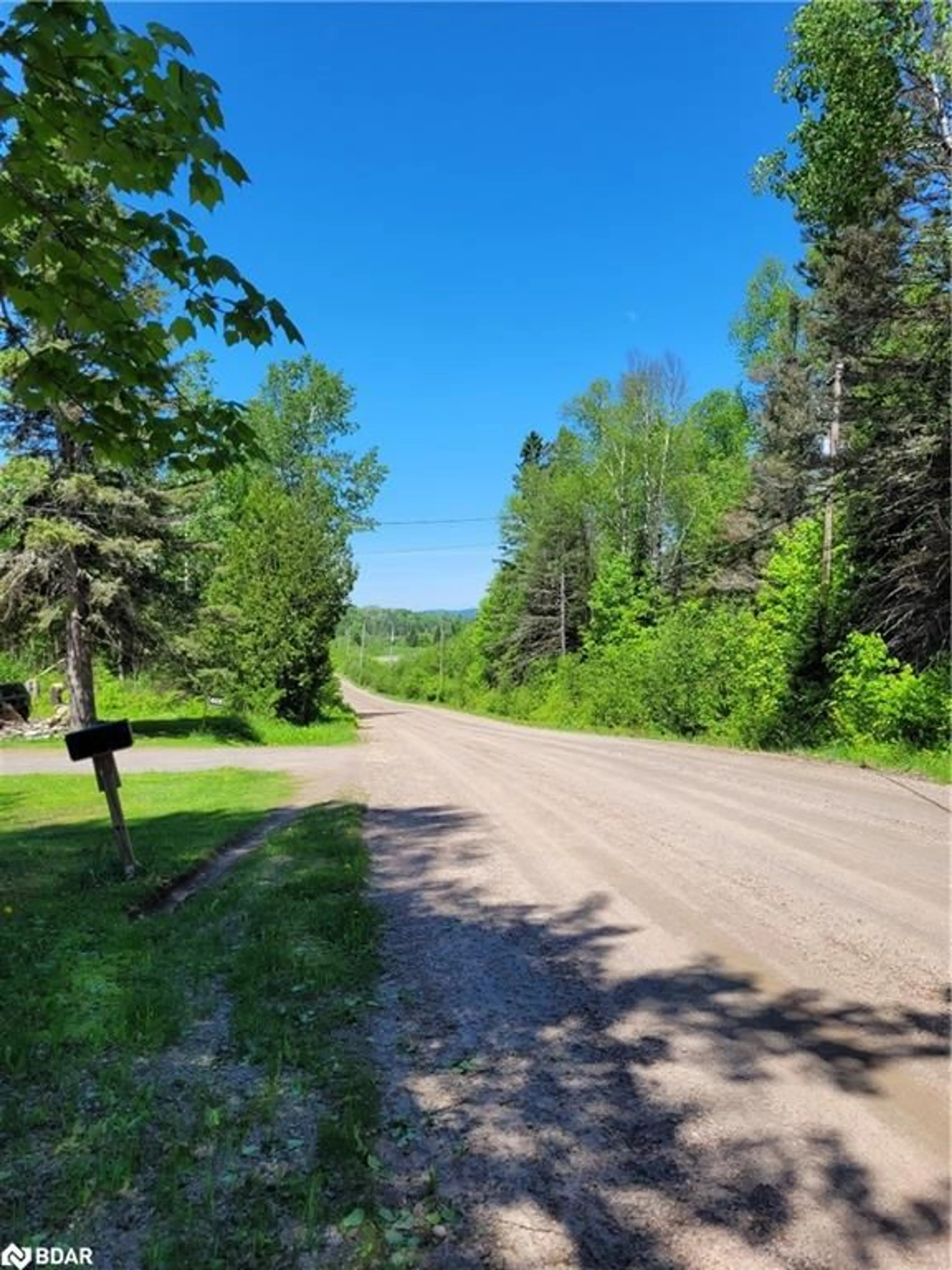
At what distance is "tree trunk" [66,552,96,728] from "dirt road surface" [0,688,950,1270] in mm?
13946

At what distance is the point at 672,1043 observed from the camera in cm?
365

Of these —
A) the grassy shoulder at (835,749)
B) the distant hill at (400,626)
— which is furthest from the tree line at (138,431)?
the distant hill at (400,626)

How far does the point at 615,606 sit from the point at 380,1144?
33038 millimetres

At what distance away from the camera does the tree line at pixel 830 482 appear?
39.7 feet

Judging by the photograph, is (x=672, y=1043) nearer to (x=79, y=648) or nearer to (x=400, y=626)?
(x=79, y=648)

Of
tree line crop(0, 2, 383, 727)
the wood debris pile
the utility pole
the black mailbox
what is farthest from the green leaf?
the wood debris pile

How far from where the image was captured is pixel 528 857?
24.2 ft

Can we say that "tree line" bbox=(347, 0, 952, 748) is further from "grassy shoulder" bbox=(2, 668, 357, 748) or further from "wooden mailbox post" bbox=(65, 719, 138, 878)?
"wooden mailbox post" bbox=(65, 719, 138, 878)

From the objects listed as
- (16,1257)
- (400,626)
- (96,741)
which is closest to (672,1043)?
(16,1257)

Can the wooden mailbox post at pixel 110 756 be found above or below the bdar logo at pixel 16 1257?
above

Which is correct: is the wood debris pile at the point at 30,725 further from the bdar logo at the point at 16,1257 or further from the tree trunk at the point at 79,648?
the bdar logo at the point at 16,1257

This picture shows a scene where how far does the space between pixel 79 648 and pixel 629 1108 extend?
1940 centimetres

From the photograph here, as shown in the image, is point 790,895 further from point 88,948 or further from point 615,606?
point 615,606

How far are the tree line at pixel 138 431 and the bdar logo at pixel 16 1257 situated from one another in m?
2.71
